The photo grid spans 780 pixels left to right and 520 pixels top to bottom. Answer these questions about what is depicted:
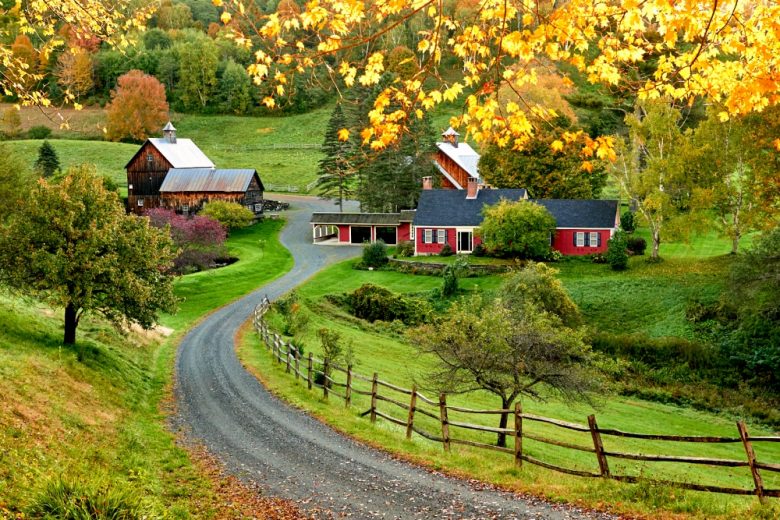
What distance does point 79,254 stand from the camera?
21062mm

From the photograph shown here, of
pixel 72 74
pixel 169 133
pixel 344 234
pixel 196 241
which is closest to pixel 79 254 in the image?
pixel 72 74

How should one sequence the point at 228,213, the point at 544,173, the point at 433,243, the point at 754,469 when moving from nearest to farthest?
the point at 754,469
the point at 433,243
the point at 544,173
the point at 228,213

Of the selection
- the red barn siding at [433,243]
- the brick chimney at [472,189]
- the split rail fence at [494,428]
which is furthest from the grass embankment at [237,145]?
the split rail fence at [494,428]

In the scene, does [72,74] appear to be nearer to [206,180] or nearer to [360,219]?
[360,219]

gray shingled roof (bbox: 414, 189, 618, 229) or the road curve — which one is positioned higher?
gray shingled roof (bbox: 414, 189, 618, 229)

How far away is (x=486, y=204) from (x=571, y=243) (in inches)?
291

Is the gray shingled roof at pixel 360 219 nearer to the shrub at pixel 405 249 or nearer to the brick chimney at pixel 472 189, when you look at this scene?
the shrub at pixel 405 249

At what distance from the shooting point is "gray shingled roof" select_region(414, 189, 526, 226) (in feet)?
178

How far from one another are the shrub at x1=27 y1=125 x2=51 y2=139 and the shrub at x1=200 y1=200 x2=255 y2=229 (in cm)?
5884

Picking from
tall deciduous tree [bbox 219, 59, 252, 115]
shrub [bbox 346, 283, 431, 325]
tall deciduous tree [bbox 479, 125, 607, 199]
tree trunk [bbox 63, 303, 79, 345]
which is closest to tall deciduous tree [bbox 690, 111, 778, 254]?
tall deciduous tree [bbox 479, 125, 607, 199]

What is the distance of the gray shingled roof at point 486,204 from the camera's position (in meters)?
51.5

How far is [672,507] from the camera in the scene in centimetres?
1005

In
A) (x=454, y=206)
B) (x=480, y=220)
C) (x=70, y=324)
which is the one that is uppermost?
(x=454, y=206)

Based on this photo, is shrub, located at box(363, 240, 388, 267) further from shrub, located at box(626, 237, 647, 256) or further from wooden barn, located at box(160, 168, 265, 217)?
wooden barn, located at box(160, 168, 265, 217)
